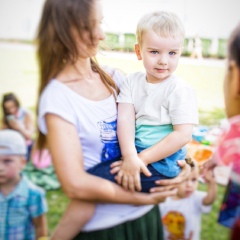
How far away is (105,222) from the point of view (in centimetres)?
124

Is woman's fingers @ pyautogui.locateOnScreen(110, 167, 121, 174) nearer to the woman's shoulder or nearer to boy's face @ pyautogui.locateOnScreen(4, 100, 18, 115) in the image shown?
the woman's shoulder

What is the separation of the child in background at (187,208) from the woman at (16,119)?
1.07 m

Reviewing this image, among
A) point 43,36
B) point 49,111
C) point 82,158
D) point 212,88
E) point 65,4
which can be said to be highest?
point 65,4

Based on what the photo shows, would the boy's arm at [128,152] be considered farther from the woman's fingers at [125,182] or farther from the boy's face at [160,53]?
the boy's face at [160,53]

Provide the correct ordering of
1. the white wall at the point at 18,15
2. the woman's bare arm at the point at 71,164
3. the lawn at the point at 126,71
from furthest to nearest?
1. the lawn at the point at 126,71
2. the white wall at the point at 18,15
3. the woman's bare arm at the point at 71,164

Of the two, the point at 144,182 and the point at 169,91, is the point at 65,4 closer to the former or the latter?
the point at 169,91

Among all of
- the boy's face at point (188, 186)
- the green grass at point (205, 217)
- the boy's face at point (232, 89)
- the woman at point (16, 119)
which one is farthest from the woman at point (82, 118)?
the woman at point (16, 119)

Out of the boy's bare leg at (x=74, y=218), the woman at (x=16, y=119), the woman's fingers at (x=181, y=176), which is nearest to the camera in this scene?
the boy's bare leg at (x=74, y=218)

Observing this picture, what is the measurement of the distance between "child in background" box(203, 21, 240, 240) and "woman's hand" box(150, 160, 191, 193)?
13cm

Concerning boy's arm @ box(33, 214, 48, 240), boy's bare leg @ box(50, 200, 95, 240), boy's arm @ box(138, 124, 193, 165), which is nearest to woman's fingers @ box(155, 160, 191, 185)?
boy's arm @ box(138, 124, 193, 165)

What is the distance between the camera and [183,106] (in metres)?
1.29

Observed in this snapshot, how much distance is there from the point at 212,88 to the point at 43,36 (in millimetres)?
4043

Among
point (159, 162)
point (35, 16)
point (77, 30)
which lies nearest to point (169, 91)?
point (159, 162)

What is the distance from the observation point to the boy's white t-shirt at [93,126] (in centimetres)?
115
